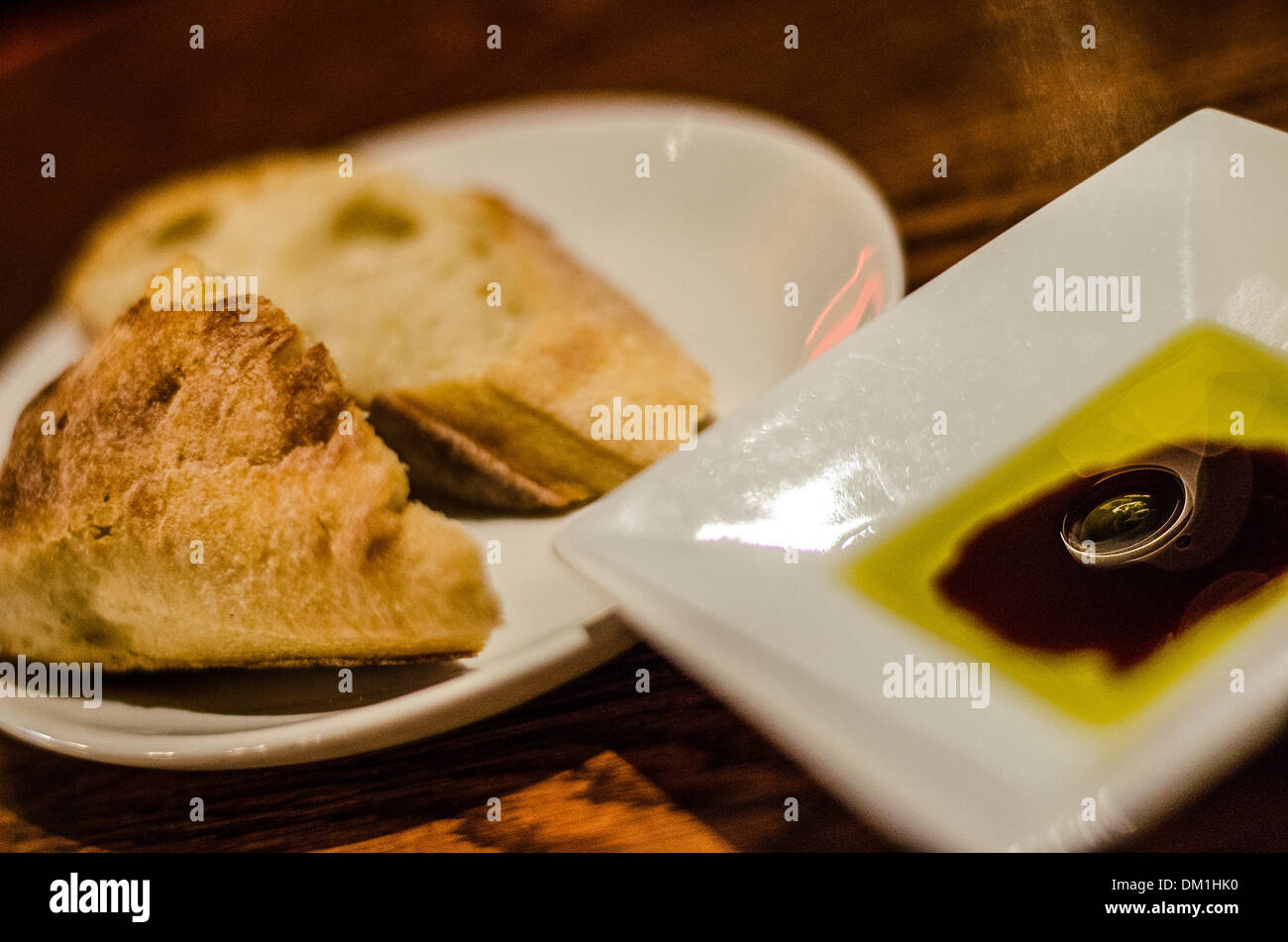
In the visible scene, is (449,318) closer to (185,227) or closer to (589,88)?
(185,227)

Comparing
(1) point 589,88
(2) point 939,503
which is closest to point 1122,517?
(2) point 939,503

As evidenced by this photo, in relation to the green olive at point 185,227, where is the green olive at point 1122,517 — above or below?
below

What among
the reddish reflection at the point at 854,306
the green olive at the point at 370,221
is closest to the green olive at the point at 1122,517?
the reddish reflection at the point at 854,306

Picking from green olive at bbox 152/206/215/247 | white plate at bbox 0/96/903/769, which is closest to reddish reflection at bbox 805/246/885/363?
white plate at bbox 0/96/903/769

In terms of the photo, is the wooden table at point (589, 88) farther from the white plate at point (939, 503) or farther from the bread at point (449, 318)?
the bread at point (449, 318)

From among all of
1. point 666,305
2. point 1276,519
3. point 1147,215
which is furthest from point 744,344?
point 1276,519
